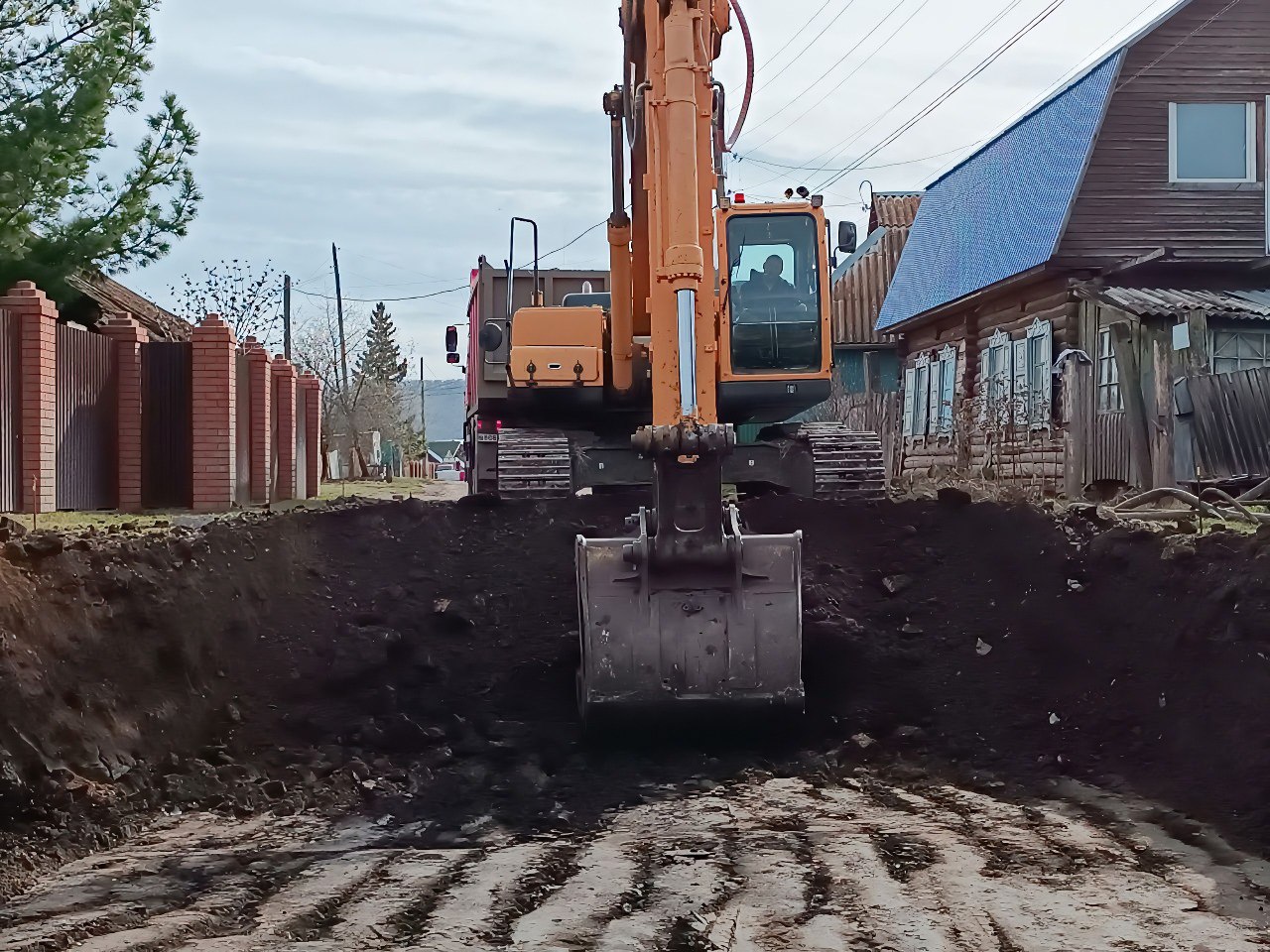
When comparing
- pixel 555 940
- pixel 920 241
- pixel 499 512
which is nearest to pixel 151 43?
pixel 499 512

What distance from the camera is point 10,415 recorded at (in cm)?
1281

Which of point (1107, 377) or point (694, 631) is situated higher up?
point (1107, 377)

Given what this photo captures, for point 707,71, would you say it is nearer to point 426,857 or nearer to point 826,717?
point 826,717

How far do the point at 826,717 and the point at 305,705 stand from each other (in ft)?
8.90

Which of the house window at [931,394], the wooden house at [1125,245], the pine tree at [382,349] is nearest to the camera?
the wooden house at [1125,245]

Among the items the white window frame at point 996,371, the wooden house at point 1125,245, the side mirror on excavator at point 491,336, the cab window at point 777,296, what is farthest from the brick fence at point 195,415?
the white window frame at point 996,371

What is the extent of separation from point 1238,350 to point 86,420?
13.8 meters

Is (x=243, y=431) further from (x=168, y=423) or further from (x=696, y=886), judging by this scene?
(x=696, y=886)

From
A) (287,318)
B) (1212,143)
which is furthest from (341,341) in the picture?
(1212,143)

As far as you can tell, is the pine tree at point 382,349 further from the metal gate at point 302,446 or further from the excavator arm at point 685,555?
the excavator arm at point 685,555

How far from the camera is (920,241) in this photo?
2664 centimetres

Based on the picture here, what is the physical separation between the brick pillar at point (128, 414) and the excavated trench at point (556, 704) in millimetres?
6373

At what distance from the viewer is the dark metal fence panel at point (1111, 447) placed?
16688 millimetres

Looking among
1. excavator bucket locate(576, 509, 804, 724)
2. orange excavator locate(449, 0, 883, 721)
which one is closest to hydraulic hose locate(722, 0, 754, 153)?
orange excavator locate(449, 0, 883, 721)
